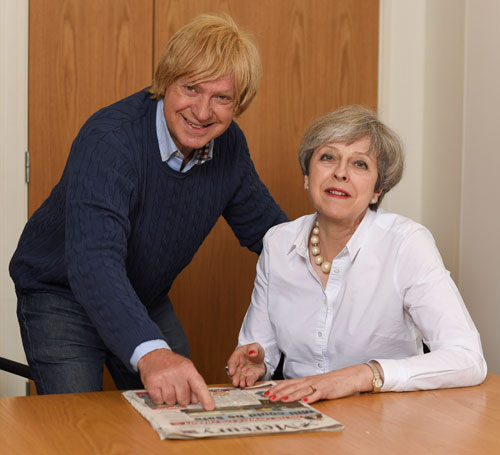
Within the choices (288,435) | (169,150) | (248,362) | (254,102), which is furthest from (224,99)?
(254,102)

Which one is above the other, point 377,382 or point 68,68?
point 68,68

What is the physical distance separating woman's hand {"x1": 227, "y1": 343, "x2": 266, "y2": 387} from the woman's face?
39 centimetres

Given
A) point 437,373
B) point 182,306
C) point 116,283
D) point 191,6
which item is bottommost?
point 182,306

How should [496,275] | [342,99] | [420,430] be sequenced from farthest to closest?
[342,99] < [496,275] < [420,430]

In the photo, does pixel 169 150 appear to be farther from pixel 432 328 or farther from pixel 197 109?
pixel 432 328

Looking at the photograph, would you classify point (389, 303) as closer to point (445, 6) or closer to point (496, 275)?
point (496, 275)

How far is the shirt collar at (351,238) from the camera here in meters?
1.75

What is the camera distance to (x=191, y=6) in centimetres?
283

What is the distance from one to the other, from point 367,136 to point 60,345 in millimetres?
927

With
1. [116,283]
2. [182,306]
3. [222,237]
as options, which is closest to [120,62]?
[222,237]

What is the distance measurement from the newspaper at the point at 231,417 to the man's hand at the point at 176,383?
19mm

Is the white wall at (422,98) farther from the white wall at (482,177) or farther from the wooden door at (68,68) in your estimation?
the wooden door at (68,68)

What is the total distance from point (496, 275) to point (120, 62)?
161 centimetres

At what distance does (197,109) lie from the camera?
170cm
